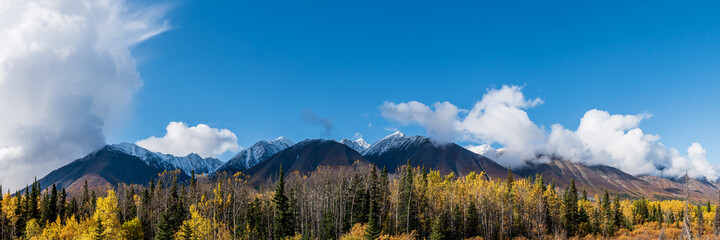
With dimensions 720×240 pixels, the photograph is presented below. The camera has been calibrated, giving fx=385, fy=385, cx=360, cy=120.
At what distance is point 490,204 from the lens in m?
78.6

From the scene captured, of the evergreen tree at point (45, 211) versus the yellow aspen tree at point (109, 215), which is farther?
the evergreen tree at point (45, 211)

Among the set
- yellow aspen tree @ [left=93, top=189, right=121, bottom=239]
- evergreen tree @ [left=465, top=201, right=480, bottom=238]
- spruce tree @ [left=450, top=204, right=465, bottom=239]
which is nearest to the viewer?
yellow aspen tree @ [left=93, top=189, right=121, bottom=239]

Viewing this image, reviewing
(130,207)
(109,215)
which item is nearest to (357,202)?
(109,215)

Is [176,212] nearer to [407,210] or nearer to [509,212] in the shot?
[407,210]

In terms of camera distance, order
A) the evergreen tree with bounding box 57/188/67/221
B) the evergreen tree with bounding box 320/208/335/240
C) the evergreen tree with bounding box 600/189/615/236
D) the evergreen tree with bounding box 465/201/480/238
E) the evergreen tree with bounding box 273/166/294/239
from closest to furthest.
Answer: the evergreen tree with bounding box 273/166/294/239 < the evergreen tree with bounding box 320/208/335/240 < the evergreen tree with bounding box 465/201/480/238 < the evergreen tree with bounding box 57/188/67/221 < the evergreen tree with bounding box 600/189/615/236

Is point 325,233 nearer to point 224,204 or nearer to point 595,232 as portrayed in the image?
point 224,204

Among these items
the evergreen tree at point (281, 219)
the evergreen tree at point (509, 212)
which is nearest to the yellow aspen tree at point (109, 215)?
the evergreen tree at point (281, 219)

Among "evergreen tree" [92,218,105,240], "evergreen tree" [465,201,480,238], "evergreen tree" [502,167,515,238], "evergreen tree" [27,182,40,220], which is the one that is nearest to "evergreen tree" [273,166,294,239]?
"evergreen tree" [92,218,105,240]

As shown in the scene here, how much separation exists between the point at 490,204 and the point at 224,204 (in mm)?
56432

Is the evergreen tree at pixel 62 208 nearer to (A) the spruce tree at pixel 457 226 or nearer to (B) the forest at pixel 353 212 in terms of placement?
(B) the forest at pixel 353 212

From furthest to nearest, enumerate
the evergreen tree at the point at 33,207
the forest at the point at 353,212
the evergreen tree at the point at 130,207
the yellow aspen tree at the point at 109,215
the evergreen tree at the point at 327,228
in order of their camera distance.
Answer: the evergreen tree at the point at 33,207, the evergreen tree at the point at 130,207, the forest at the point at 353,212, the evergreen tree at the point at 327,228, the yellow aspen tree at the point at 109,215

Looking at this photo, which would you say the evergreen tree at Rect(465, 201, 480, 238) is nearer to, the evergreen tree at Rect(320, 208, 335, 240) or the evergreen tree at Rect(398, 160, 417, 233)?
the evergreen tree at Rect(398, 160, 417, 233)

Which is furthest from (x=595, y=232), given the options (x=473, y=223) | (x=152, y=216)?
(x=152, y=216)

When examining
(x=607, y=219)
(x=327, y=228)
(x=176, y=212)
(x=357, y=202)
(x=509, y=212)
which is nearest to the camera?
(x=327, y=228)
